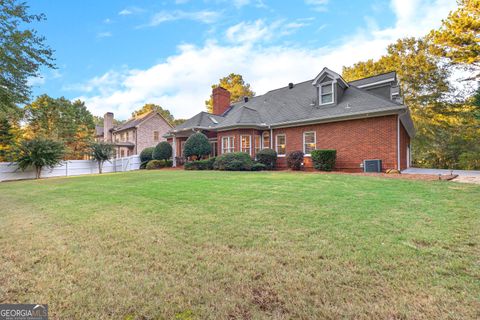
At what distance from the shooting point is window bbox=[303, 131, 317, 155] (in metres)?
13.9

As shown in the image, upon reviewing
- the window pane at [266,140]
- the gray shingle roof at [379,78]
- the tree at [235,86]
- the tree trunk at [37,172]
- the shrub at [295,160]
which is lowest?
the tree trunk at [37,172]

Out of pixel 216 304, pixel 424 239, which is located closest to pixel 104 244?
pixel 216 304

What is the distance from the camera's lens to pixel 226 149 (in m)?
16.6

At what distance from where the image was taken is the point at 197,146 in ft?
55.8

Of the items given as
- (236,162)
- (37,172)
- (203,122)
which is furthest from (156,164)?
(236,162)

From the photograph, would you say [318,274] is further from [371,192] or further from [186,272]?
[371,192]

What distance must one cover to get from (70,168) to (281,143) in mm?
18390

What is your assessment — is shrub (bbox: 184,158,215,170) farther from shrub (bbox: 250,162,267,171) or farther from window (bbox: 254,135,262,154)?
shrub (bbox: 250,162,267,171)

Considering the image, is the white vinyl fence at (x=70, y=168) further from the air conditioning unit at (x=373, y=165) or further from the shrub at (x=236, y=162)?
the air conditioning unit at (x=373, y=165)

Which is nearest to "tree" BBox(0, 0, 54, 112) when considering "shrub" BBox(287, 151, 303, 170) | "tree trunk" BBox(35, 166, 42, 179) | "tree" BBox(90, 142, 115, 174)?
"tree trunk" BBox(35, 166, 42, 179)

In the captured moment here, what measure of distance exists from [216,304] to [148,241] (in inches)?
69.7

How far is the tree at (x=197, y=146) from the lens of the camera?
1698cm

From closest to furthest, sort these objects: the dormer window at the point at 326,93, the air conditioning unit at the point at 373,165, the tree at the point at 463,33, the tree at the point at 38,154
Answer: the air conditioning unit at the point at 373,165
the dormer window at the point at 326,93
the tree at the point at 463,33
the tree at the point at 38,154

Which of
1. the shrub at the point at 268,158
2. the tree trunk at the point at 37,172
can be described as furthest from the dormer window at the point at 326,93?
the tree trunk at the point at 37,172
